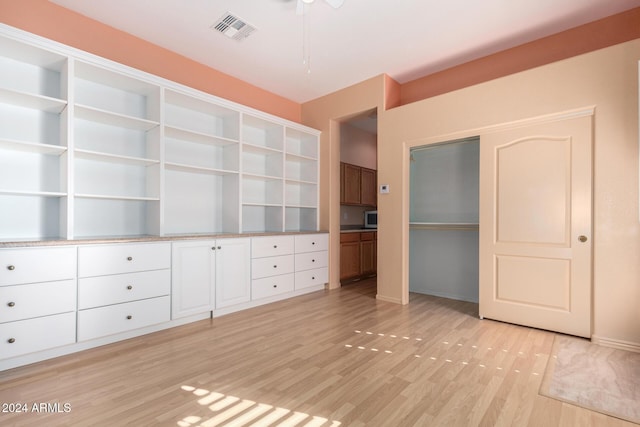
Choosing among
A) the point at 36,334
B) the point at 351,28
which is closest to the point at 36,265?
the point at 36,334

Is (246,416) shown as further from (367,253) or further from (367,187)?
(367,187)

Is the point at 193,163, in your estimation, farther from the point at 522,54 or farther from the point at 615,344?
the point at 615,344

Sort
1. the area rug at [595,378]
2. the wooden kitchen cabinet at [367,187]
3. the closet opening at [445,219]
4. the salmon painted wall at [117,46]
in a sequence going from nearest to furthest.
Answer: the area rug at [595,378]
the salmon painted wall at [117,46]
the closet opening at [445,219]
the wooden kitchen cabinet at [367,187]

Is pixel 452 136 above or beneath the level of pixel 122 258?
above

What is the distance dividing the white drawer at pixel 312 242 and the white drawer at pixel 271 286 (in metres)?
0.42

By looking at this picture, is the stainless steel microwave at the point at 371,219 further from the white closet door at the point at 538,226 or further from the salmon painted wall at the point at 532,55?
the white closet door at the point at 538,226

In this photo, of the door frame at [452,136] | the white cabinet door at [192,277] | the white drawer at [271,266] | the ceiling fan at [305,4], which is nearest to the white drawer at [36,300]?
the white cabinet door at [192,277]

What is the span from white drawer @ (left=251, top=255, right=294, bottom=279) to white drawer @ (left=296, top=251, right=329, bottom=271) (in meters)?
0.15

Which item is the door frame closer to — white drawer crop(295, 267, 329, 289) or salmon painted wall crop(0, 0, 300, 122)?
white drawer crop(295, 267, 329, 289)

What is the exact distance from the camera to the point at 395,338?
8.91 feet

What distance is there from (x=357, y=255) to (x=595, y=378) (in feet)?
11.6

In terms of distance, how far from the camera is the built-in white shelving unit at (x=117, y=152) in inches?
98.6

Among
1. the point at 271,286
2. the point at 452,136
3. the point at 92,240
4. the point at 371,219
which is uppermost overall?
the point at 452,136

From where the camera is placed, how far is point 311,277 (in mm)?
4387
